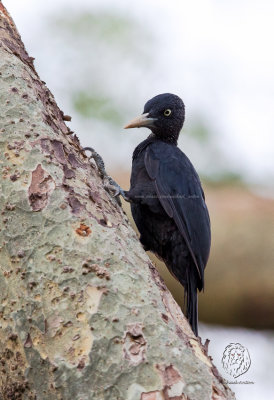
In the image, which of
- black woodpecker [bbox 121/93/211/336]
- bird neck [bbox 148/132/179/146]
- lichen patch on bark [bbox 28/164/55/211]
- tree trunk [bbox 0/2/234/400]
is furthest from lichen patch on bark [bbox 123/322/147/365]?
bird neck [bbox 148/132/179/146]

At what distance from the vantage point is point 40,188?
7.34ft

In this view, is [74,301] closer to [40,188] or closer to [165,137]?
[40,188]

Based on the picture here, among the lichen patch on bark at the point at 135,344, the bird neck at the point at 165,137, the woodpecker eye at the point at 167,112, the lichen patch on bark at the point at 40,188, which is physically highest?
the woodpecker eye at the point at 167,112

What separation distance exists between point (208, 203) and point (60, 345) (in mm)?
2048

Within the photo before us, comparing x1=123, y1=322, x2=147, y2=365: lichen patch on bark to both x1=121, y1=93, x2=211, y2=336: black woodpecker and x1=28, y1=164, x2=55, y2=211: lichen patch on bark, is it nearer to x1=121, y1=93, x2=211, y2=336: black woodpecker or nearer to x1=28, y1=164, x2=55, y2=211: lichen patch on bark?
x1=28, y1=164, x2=55, y2=211: lichen patch on bark

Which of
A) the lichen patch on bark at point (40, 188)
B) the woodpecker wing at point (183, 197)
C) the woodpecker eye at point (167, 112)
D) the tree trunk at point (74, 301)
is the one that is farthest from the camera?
the woodpecker eye at point (167, 112)

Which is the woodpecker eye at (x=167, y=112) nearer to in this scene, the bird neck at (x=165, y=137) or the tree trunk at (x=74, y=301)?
the bird neck at (x=165, y=137)

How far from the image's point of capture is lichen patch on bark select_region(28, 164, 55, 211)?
218 centimetres

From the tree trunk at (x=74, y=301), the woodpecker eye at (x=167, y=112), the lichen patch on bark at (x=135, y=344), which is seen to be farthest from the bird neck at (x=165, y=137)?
the lichen patch on bark at (x=135, y=344)

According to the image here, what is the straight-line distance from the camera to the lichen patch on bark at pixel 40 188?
2.18 metres

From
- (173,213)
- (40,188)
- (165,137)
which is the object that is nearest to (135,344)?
(40,188)

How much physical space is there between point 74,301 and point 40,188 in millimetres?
485

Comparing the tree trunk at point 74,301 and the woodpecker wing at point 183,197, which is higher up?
the woodpecker wing at point 183,197

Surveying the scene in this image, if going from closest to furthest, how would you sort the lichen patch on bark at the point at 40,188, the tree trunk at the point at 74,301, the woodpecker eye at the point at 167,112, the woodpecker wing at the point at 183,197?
the tree trunk at the point at 74,301
the lichen patch on bark at the point at 40,188
the woodpecker wing at the point at 183,197
the woodpecker eye at the point at 167,112
